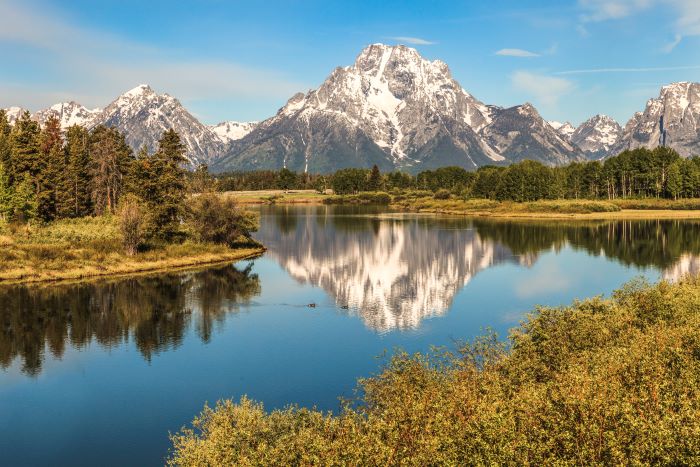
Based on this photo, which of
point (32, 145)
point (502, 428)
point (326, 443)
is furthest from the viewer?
point (32, 145)

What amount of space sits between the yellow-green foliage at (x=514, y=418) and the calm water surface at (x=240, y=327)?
991 cm

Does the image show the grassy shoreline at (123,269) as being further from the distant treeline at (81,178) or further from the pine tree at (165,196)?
the pine tree at (165,196)

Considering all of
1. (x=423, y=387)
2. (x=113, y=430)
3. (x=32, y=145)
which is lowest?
(x=113, y=430)

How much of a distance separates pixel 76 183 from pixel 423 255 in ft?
315

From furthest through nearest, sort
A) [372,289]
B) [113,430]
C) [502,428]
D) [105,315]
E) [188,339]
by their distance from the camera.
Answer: [372,289] < [105,315] < [188,339] < [113,430] < [502,428]

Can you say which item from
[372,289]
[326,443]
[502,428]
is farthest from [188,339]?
[502,428]

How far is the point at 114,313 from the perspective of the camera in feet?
260

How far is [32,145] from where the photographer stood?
463 ft

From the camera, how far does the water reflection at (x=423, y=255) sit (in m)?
91.1

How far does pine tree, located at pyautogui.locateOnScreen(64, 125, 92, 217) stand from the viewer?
146m

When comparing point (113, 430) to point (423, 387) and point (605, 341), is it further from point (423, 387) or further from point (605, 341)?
point (605, 341)

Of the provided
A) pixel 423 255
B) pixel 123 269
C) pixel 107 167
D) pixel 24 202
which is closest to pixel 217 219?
pixel 123 269

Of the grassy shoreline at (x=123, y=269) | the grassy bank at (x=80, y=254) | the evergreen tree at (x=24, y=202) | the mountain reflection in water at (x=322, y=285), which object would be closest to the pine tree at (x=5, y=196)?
the evergreen tree at (x=24, y=202)

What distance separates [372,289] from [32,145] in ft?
330
